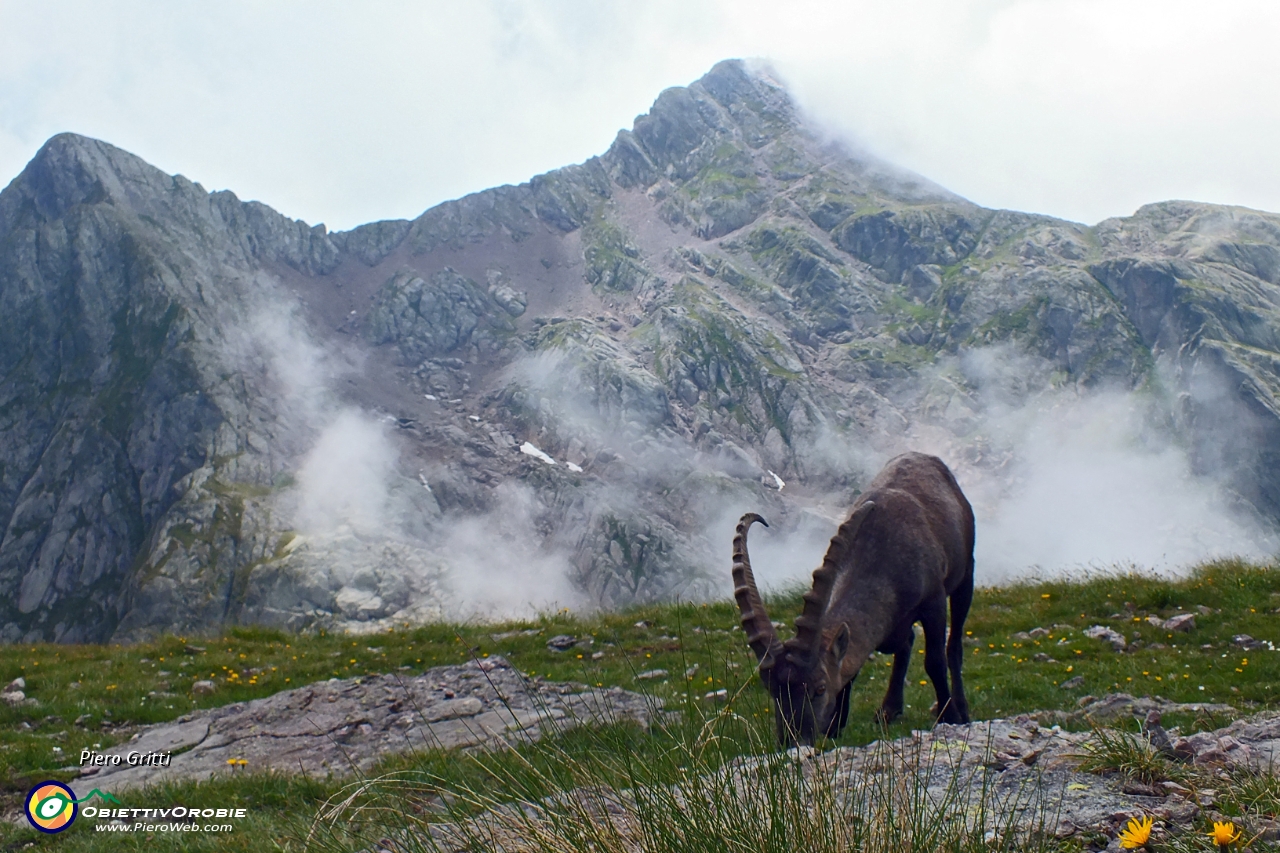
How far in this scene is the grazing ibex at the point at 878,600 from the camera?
8320 millimetres

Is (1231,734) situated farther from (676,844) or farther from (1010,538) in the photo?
(1010,538)

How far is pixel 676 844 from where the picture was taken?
12.0 ft

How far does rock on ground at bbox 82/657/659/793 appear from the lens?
1056 cm

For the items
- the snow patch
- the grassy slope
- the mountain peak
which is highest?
the mountain peak

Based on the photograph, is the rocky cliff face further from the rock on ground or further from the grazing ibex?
the grazing ibex

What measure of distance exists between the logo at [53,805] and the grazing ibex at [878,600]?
26.4 feet

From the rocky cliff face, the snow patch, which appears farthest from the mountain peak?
the snow patch

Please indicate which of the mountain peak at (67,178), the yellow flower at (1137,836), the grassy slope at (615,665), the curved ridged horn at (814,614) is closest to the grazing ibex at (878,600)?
the curved ridged horn at (814,614)

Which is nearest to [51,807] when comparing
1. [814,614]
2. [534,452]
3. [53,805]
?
[53,805]

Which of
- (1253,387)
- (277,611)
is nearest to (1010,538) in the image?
(1253,387)

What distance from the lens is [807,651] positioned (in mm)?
8352

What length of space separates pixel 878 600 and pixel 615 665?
6.93 m

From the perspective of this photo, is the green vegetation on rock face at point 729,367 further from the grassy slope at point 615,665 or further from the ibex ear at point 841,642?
the ibex ear at point 841,642

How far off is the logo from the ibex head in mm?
8017
